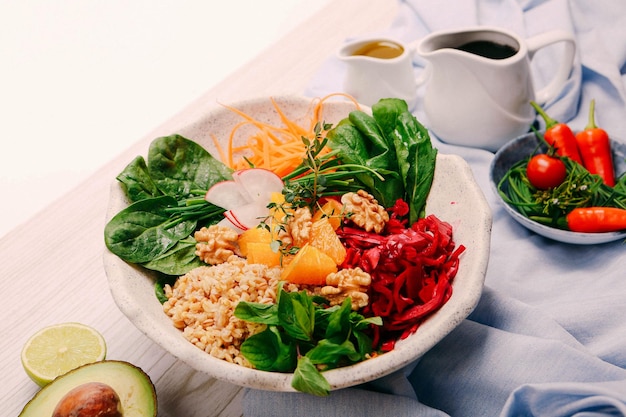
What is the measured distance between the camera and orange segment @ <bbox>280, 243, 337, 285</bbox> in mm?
1291

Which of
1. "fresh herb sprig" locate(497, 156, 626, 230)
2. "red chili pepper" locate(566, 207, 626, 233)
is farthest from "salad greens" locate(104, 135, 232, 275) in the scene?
"red chili pepper" locate(566, 207, 626, 233)

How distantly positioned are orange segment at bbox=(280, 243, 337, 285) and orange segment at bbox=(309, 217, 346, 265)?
40 millimetres

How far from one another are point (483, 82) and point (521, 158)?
0.28 m

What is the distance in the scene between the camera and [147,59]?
2.96 m

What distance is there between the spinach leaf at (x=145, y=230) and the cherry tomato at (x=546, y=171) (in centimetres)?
99

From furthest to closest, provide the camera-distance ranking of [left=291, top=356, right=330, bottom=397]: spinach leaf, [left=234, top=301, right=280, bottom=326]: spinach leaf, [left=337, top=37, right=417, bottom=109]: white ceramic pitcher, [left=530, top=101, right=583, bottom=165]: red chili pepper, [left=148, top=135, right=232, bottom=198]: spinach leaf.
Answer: [left=337, top=37, right=417, bottom=109]: white ceramic pitcher, [left=530, top=101, right=583, bottom=165]: red chili pepper, [left=148, top=135, right=232, bottom=198]: spinach leaf, [left=234, top=301, right=280, bottom=326]: spinach leaf, [left=291, top=356, right=330, bottom=397]: spinach leaf

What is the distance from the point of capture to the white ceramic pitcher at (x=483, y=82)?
1.83m

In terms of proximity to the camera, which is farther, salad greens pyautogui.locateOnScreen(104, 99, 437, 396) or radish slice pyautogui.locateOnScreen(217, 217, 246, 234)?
radish slice pyautogui.locateOnScreen(217, 217, 246, 234)

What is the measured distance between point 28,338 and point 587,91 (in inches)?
78.7

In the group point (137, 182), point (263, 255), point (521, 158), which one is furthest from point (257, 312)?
point (521, 158)

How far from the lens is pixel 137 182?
60.1 inches

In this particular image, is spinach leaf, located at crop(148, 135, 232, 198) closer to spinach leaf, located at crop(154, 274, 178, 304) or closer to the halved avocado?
spinach leaf, located at crop(154, 274, 178, 304)

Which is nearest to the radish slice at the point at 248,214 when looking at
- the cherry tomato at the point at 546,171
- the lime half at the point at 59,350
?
the lime half at the point at 59,350

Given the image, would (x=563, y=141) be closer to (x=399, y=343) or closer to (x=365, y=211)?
(x=365, y=211)
